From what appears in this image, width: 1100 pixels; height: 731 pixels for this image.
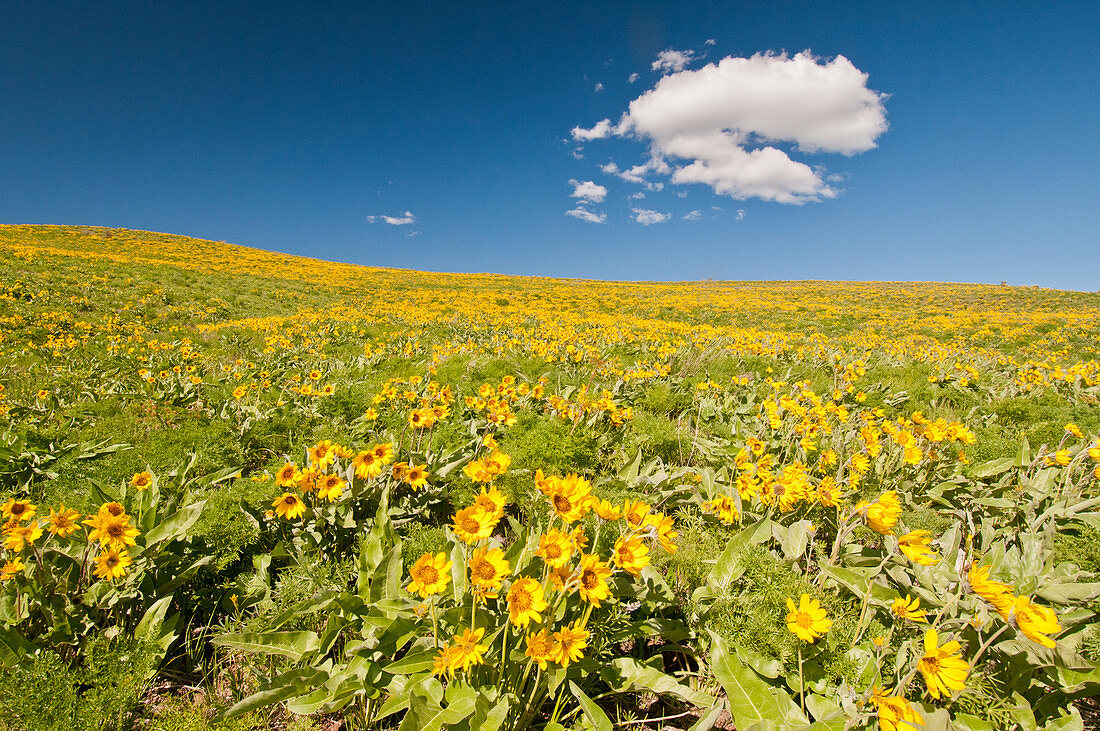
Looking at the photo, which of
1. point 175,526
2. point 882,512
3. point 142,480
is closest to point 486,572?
point 175,526

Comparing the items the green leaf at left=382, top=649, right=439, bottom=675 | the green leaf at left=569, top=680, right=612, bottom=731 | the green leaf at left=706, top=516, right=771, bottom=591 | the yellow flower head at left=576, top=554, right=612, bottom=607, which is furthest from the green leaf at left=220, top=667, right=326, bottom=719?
the green leaf at left=706, top=516, right=771, bottom=591

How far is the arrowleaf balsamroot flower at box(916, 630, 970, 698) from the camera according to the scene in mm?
1479

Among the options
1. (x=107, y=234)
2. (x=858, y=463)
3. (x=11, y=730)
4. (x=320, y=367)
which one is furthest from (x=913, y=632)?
(x=107, y=234)

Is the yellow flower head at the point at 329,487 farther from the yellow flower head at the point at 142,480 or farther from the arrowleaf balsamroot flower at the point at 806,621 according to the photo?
A: the arrowleaf balsamroot flower at the point at 806,621

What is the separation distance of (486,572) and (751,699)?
47.8 inches

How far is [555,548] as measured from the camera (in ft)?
5.16

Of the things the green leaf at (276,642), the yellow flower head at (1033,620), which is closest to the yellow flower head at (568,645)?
the green leaf at (276,642)

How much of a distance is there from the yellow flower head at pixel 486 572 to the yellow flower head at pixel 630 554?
1.39ft

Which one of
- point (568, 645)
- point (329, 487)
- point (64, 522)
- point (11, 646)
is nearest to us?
point (568, 645)

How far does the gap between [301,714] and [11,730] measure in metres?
0.94

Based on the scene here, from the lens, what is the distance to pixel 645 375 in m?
5.75

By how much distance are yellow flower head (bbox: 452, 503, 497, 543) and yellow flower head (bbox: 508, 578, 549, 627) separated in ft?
0.81

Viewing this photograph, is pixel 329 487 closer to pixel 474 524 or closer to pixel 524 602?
pixel 474 524

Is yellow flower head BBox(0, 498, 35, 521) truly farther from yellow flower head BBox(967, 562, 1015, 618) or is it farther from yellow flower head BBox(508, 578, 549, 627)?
yellow flower head BBox(967, 562, 1015, 618)
